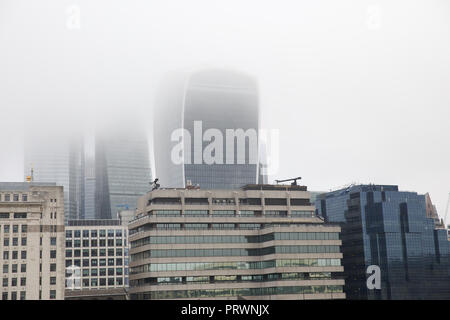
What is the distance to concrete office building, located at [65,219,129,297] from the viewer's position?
177 meters

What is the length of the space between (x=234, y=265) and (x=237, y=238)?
14.8 ft

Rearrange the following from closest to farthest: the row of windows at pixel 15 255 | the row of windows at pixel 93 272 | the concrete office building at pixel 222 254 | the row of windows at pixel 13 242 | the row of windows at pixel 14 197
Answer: the row of windows at pixel 15 255, the row of windows at pixel 13 242, the row of windows at pixel 14 197, the concrete office building at pixel 222 254, the row of windows at pixel 93 272

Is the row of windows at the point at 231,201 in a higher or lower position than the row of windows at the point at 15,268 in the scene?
higher

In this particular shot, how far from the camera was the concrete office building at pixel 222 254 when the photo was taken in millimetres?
95000

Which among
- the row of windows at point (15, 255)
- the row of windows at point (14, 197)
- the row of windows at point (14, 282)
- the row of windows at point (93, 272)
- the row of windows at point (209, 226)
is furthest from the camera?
the row of windows at point (93, 272)

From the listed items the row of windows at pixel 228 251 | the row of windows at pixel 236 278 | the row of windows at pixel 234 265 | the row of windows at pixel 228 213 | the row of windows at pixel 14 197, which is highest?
the row of windows at pixel 14 197

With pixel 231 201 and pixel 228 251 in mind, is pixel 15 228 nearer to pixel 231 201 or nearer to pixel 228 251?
pixel 228 251

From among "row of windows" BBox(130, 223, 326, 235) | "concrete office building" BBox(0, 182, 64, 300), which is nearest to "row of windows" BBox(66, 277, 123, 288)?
"row of windows" BBox(130, 223, 326, 235)

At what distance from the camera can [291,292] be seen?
95500 millimetres

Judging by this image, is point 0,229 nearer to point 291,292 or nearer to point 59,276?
point 59,276

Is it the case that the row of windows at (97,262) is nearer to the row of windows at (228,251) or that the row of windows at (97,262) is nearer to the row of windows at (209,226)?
the row of windows at (209,226)

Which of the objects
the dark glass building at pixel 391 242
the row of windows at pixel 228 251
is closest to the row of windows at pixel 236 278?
the row of windows at pixel 228 251
